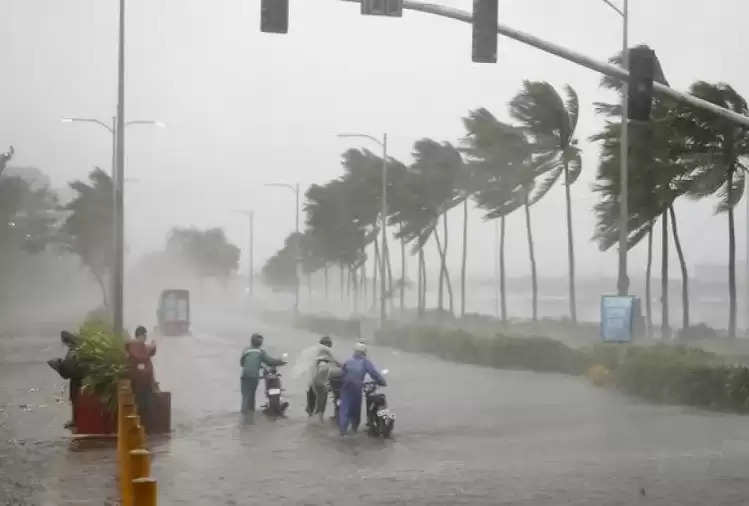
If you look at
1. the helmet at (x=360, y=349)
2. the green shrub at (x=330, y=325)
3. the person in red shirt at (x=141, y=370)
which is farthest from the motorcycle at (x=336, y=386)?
the green shrub at (x=330, y=325)

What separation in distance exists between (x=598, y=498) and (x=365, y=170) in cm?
7045

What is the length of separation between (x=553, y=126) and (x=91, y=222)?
176 feet

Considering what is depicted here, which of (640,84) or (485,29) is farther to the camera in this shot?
(640,84)

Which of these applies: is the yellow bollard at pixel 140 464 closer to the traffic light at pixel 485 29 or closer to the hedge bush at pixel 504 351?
the traffic light at pixel 485 29

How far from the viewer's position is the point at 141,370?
1791 centimetres

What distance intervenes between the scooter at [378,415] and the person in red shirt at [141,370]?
11.3ft

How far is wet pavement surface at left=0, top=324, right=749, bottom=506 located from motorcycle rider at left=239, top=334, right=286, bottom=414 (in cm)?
54

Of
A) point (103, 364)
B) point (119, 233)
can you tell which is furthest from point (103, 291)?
point (103, 364)

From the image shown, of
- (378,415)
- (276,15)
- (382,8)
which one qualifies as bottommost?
(378,415)

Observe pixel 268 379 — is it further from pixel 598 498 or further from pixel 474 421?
pixel 598 498

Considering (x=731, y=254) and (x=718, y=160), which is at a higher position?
(x=718, y=160)

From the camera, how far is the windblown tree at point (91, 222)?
92.6 meters

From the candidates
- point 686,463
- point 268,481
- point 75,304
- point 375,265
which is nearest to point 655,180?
point 686,463

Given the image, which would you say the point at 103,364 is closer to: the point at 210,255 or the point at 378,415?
the point at 378,415
